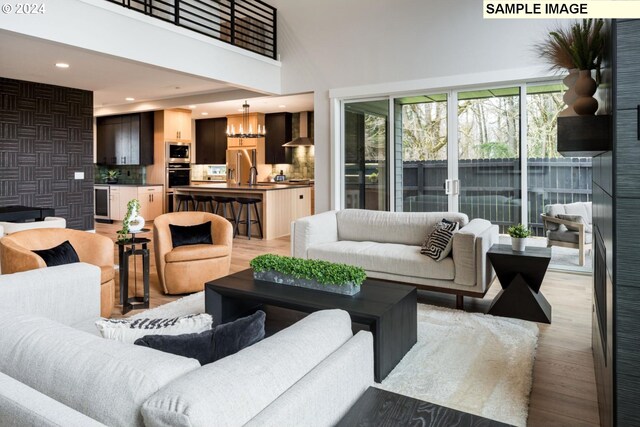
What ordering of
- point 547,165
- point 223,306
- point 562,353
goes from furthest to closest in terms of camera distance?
point 547,165
point 223,306
point 562,353

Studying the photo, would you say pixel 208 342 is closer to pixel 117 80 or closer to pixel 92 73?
pixel 92 73

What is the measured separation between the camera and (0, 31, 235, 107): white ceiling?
188 inches

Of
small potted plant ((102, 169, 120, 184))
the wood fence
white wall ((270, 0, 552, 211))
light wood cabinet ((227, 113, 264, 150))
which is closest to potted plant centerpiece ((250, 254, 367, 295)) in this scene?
the wood fence

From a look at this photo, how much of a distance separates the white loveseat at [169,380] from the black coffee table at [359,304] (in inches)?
41.5

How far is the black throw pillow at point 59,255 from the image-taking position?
310 cm

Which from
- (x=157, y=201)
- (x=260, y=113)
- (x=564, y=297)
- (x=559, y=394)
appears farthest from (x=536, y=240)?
(x=157, y=201)

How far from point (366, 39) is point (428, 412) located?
569 cm

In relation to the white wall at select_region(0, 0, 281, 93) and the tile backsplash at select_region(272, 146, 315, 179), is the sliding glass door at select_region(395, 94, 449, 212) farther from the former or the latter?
the tile backsplash at select_region(272, 146, 315, 179)

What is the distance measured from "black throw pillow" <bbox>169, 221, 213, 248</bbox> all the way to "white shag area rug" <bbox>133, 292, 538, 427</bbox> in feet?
2.99

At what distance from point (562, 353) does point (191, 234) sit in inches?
132

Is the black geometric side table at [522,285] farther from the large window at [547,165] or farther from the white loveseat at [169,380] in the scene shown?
the white loveseat at [169,380]

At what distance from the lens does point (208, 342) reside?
126cm

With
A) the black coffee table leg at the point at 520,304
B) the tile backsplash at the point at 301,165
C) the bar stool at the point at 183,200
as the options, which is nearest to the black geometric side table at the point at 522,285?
the black coffee table leg at the point at 520,304

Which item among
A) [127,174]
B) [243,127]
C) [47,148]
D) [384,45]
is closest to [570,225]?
[384,45]
